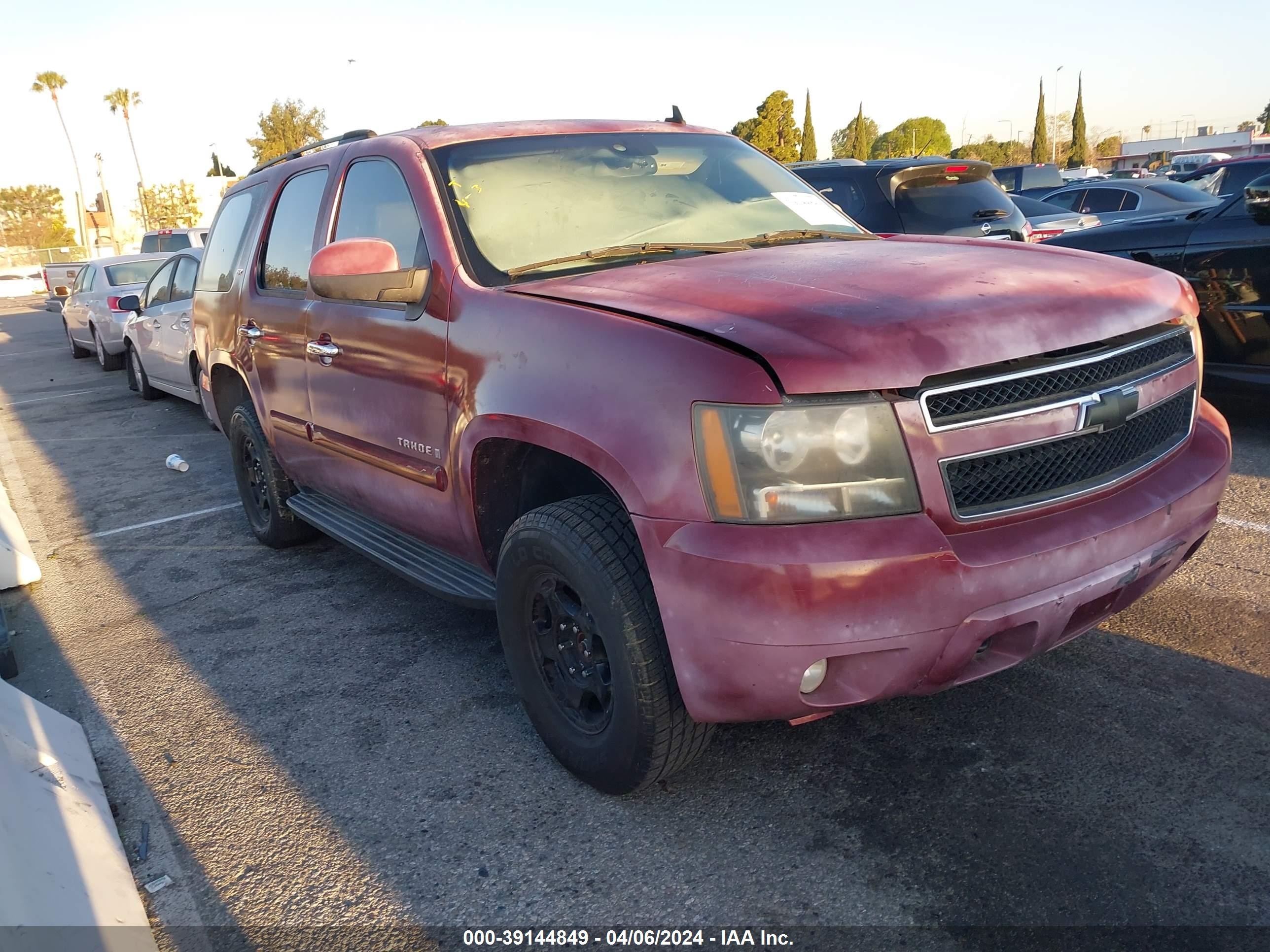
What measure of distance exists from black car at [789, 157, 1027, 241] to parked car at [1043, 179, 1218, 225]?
483cm

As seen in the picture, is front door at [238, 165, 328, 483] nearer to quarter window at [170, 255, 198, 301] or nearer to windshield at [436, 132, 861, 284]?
windshield at [436, 132, 861, 284]

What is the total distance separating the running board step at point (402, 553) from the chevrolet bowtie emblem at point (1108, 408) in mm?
1769

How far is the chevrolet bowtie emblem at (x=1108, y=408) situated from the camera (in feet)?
8.06

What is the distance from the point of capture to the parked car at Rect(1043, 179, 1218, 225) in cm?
1249

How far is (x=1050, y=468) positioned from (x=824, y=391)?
2.19ft

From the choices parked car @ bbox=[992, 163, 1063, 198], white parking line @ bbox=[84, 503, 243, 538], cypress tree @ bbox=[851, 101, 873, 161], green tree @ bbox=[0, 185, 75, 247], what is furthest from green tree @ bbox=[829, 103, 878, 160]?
green tree @ bbox=[0, 185, 75, 247]

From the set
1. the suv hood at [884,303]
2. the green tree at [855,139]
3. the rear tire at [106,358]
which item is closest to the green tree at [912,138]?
the green tree at [855,139]

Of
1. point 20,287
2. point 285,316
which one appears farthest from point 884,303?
point 20,287

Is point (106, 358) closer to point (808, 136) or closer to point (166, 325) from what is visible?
point (166, 325)

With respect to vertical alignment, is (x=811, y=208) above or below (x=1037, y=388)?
above

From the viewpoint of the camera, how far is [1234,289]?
5.59 metres

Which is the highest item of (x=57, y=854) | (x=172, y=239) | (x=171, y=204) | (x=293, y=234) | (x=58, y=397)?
(x=171, y=204)

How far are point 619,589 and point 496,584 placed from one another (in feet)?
2.05

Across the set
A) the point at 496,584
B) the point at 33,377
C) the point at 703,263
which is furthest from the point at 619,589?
the point at 33,377
